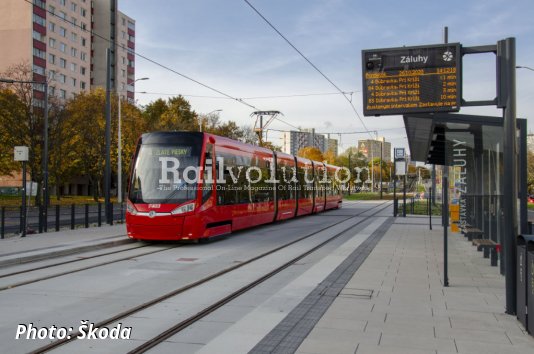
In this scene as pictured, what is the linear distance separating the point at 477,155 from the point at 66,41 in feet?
223

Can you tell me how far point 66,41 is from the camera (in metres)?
72.7

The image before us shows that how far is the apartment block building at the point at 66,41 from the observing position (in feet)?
211

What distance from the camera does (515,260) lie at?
6.87 metres

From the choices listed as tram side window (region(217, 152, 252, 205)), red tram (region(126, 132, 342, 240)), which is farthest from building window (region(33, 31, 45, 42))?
red tram (region(126, 132, 342, 240))

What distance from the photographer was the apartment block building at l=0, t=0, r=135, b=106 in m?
64.4

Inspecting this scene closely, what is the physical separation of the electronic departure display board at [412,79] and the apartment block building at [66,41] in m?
45.9

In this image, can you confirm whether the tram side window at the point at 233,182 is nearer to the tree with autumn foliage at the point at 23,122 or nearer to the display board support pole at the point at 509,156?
the display board support pole at the point at 509,156

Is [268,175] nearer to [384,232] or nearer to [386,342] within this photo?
[384,232]

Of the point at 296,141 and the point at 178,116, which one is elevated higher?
the point at 296,141

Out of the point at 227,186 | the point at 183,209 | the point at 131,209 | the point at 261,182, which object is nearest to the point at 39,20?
the point at 261,182

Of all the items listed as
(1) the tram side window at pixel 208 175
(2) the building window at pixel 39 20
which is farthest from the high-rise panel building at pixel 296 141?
(1) the tram side window at pixel 208 175

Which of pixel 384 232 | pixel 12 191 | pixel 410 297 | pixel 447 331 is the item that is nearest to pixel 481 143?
pixel 384 232

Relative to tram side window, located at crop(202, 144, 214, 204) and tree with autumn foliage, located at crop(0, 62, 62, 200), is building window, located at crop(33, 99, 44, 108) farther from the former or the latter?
tram side window, located at crop(202, 144, 214, 204)

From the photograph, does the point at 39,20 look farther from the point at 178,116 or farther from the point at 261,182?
the point at 261,182
